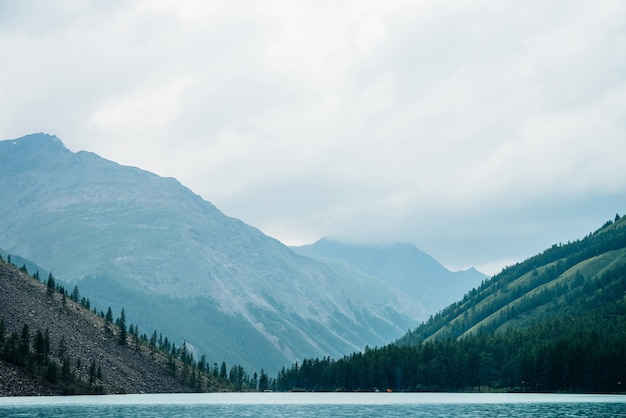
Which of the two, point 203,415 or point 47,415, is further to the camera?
point 203,415

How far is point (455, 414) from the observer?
5837 inches

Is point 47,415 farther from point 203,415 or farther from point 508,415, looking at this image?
point 508,415

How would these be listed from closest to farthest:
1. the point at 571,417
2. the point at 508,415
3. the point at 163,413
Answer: the point at 571,417, the point at 508,415, the point at 163,413

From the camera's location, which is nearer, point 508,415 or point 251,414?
point 508,415

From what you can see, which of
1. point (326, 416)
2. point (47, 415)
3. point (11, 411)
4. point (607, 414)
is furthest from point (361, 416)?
point (11, 411)

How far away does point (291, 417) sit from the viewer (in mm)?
143000

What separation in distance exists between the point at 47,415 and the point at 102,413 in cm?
1358

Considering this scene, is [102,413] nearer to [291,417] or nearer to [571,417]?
[291,417]

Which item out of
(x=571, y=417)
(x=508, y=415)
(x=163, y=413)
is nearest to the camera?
(x=571, y=417)

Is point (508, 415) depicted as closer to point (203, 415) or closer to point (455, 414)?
point (455, 414)

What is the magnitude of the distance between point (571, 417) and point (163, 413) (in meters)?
75.8

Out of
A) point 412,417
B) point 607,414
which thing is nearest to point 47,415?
point 412,417

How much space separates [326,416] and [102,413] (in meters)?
42.6

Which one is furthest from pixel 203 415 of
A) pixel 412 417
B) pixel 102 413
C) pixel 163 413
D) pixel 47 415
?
pixel 412 417
